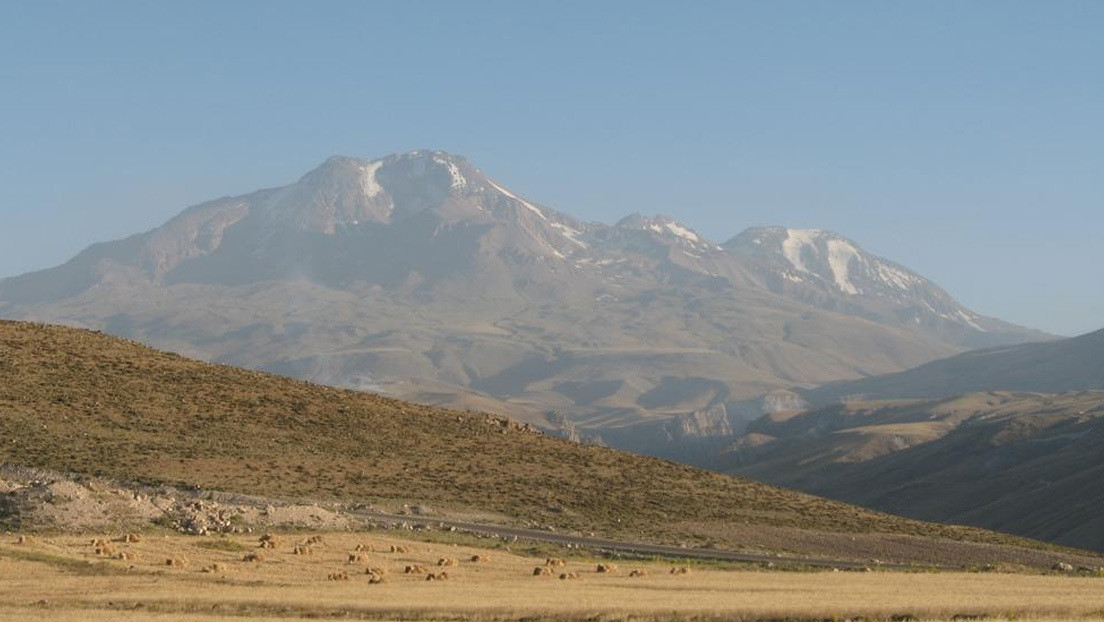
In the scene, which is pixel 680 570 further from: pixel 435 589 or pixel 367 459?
pixel 367 459

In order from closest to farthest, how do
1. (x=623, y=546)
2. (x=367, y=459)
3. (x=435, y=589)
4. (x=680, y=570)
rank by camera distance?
(x=435, y=589), (x=680, y=570), (x=623, y=546), (x=367, y=459)

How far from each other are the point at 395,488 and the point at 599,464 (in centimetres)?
2058

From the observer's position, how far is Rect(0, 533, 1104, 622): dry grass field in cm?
4862

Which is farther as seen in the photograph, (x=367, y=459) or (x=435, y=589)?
(x=367, y=459)

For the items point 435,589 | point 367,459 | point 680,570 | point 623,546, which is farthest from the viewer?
point 367,459

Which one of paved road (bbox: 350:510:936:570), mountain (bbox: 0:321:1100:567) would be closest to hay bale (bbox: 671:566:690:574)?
paved road (bbox: 350:510:936:570)

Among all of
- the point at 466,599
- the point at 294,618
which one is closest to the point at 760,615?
the point at 466,599

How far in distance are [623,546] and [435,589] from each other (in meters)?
22.9

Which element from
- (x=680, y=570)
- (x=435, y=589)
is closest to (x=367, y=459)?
(x=680, y=570)

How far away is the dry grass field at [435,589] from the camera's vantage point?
4862cm

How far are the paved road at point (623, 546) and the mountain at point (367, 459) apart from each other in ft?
12.4

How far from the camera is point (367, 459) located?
102000mm

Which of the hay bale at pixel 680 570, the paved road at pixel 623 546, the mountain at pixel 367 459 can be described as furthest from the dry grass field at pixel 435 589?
the mountain at pixel 367 459

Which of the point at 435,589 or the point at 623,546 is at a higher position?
the point at 435,589
